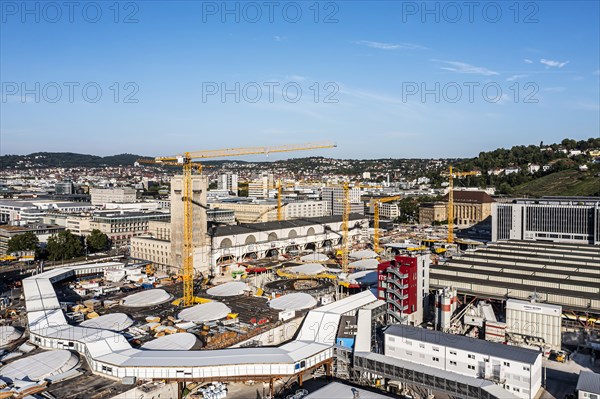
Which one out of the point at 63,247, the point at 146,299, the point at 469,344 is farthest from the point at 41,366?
the point at 63,247

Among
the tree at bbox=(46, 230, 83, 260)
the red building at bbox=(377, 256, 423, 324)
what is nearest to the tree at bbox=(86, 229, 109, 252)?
the tree at bbox=(46, 230, 83, 260)

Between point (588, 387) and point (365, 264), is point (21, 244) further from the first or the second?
point (588, 387)

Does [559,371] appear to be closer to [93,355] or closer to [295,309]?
[295,309]

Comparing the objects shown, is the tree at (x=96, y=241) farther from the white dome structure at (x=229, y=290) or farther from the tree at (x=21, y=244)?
the white dome structure at (x=229, y=290)

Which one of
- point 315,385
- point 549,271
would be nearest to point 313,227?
point 549,271

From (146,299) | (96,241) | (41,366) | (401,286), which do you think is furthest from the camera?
(96,241)

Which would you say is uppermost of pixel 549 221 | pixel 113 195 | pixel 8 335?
pixel 113 195

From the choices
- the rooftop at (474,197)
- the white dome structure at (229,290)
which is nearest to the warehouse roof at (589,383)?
the white dome structure at (229,290)
